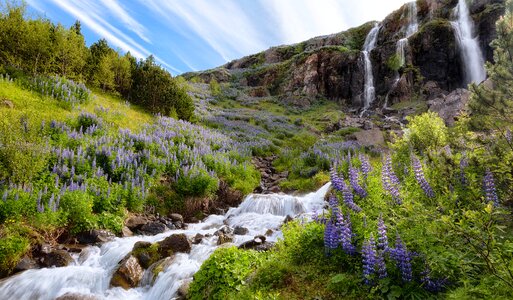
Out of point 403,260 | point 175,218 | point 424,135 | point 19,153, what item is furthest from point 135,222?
point 424,135

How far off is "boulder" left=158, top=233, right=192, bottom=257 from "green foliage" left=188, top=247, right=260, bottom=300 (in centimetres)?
226

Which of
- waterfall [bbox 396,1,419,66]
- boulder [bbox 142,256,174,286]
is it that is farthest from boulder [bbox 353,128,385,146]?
waterfall [bbox 396,1,419,66]

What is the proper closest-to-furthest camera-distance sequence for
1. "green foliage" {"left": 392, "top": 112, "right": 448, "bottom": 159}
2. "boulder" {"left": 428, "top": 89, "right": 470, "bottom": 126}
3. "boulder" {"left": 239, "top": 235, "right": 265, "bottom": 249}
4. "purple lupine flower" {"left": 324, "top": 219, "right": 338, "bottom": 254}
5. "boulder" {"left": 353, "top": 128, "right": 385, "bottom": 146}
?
"purple lupine flower" {"left": 324, "top": 219, "right": 338, "bottom": 254} → "boulder" {"left": 239, "top": 235, "right": 265, "bottom": 249} → "green foliage" {"left": 392, "top": 112, "right": 448, "bottom": 159} → "boulder" {"left": 353, "top": 128, "right": 385, "bottom": 146} → "boulder" {"left": 428, "top": 89, "right": 470, "bottom": 126}

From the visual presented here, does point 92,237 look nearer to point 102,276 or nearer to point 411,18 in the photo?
point 102,276

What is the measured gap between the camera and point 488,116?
21.7 ft

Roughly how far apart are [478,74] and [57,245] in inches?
1814

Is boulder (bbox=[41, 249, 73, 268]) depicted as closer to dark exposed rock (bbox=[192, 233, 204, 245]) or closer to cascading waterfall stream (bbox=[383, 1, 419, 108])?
dark exposed rock (bbox=[192, 233, 204, 245])

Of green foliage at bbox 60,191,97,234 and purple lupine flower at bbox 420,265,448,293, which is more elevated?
purple lupine flower at bbox 420,265,448,293

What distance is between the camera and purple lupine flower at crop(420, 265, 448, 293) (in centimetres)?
450

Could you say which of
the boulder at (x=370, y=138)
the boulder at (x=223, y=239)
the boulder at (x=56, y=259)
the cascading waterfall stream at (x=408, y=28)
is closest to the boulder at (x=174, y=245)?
the boulder at (x=223, y=239)

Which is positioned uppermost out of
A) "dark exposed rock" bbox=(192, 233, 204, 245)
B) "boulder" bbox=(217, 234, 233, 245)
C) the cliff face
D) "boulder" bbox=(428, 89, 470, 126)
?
the cliff face

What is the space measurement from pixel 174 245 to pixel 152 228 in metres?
2.31

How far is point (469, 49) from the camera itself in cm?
4253

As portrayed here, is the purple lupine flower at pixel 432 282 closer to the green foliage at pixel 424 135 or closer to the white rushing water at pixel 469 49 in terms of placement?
the green foliage at pixel 424 135
